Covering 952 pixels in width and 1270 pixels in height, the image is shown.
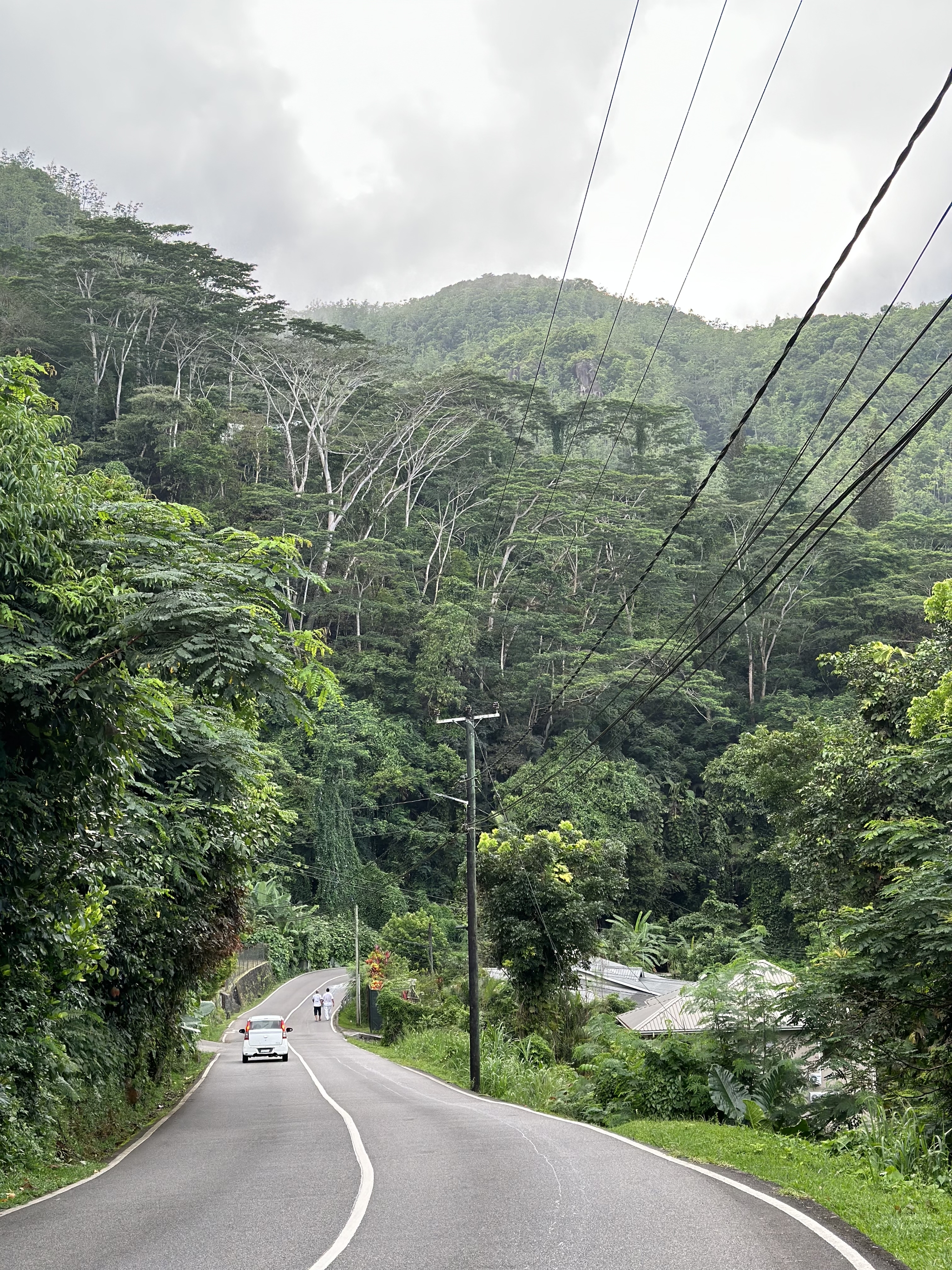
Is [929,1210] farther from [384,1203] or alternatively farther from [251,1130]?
[251,1130]

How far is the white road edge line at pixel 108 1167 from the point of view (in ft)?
27.3

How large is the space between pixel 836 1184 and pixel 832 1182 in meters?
0.07

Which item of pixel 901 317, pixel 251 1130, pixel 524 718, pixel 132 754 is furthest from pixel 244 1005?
pixel 901 317

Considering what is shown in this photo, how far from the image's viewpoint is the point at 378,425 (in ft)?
200

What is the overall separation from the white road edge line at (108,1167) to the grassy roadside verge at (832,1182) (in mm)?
5744

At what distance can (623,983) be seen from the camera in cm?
3581

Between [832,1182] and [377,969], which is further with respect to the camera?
[377,969]

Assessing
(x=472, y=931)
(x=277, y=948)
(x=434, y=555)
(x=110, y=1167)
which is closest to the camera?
(x=110, y=1167)

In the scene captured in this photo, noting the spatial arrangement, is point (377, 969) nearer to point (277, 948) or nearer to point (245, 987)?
point (245, 987)

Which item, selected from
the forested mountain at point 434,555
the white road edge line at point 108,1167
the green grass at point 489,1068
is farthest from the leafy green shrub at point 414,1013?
the forested mountain at point 434,555

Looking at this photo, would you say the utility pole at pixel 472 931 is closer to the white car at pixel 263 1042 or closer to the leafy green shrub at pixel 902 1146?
the white car at pixel 263 1042

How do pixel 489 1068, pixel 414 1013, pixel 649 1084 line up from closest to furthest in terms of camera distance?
pixel 649 1084 → pixel 489 1068 → pixel 414 1013

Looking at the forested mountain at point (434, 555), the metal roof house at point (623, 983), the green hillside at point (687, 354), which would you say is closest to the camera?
the metal roof house at point (623, 983)

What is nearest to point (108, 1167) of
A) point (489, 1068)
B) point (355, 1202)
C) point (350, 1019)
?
point (355, 1202)
